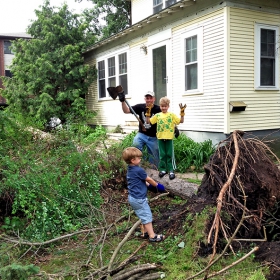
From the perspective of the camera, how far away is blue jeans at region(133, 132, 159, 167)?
6.48 meters

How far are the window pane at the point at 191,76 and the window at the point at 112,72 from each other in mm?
4185

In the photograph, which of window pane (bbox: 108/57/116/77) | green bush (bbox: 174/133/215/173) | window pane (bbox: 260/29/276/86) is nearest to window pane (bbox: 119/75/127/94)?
window pane (bbox: 108/57/116/77)

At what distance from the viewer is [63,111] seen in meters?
15.5

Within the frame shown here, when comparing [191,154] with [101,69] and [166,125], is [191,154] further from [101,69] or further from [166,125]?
[101,69]

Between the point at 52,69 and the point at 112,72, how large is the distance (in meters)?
2.69

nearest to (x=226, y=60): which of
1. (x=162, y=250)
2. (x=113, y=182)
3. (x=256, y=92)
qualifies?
(x=256, y=92)

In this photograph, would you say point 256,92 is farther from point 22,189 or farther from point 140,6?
point 140,6

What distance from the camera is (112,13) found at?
26.3 meters

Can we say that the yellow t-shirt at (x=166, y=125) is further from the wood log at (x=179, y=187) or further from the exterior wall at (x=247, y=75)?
the exterior wall at (x=247, y=75)

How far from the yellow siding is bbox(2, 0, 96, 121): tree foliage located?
640 cm

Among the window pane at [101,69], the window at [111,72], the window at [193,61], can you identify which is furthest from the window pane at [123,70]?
the window at [193,61]

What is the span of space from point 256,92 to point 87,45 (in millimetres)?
9863

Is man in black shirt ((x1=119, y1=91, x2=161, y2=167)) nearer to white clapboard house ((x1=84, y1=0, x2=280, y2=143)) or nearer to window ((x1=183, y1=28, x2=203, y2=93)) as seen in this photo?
white clapboard house ((x1=84, y1=0, x2=280, y2=143))

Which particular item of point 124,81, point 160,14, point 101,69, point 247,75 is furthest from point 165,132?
point 101,69
